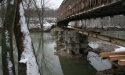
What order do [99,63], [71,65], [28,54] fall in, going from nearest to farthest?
[28,54] < [71,65] < [99,63]

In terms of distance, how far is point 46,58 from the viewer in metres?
12.9

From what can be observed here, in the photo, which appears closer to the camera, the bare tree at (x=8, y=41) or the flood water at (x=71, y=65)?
the bare tree at (x=8, y=41)

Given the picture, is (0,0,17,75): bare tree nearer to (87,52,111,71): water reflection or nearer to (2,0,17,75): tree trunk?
(2,0,17,75): tree trunk

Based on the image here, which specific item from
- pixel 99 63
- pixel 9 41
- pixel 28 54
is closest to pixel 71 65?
pixel 99 63

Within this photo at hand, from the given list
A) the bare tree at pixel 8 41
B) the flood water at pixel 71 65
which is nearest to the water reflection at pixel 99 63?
the flood water at pixel 71 65

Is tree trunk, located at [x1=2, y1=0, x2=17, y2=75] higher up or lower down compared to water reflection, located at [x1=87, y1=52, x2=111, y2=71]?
higher up

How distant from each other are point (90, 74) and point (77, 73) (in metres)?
0.72

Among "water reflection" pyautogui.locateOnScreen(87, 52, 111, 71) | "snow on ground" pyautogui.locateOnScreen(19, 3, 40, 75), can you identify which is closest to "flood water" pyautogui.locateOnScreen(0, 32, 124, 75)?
"water reflection" pyautogui.locateOnScreen(87, 52, 111, 71)

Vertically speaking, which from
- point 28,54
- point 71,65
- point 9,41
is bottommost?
point 71,65

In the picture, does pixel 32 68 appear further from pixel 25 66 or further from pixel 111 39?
pixel 111 39

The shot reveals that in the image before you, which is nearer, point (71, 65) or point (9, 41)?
point (9, 41)

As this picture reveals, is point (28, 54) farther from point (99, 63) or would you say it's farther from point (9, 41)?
point (99, 63)

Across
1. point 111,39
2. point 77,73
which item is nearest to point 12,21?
point 111,39

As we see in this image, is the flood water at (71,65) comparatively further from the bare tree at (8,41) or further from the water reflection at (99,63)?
the bare tree at (8,41)
